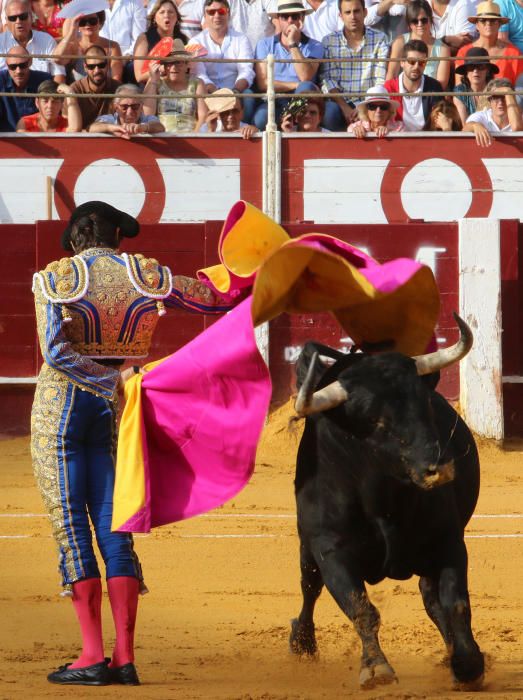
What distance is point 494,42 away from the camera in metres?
9.68

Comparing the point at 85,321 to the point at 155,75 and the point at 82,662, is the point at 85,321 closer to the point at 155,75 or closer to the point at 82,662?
the point at 82,662

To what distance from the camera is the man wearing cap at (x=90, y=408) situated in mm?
3707

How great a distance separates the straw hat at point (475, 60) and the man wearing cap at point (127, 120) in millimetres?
2179

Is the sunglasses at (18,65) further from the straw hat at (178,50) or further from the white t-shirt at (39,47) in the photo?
the straw hat at (178,50)

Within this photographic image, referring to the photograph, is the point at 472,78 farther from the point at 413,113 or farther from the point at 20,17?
the point at 20,17

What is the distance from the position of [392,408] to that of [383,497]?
1.02 ft

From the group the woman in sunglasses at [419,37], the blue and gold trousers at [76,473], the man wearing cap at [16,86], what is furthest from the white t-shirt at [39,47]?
the blue and gold trousers at [76,473]

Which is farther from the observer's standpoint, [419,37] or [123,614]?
[419,37]

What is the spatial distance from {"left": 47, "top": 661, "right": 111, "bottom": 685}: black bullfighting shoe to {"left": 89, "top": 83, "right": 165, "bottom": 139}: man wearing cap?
6.05m

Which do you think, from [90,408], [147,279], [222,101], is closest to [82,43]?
[222,101]

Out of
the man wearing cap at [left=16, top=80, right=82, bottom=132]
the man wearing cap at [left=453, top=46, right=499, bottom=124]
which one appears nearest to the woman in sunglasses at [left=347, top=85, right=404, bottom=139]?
the man wearing cap at [left=453, top=46, right=499, bottom=124]

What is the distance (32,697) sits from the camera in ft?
11.5

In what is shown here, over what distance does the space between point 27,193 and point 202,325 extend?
160cm

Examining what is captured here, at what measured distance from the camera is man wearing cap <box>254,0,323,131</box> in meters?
9.51
